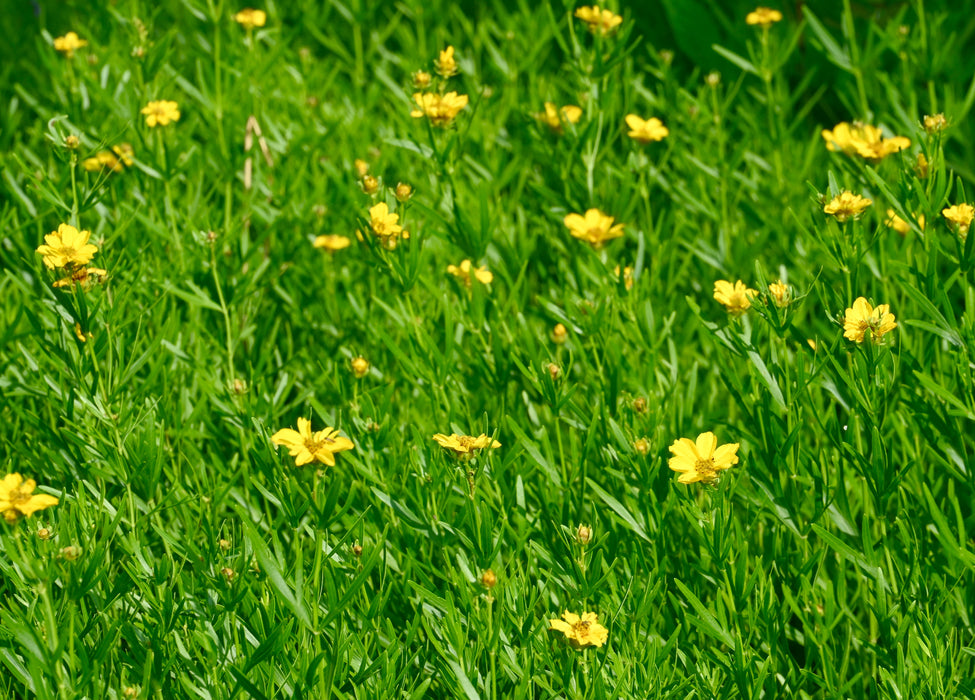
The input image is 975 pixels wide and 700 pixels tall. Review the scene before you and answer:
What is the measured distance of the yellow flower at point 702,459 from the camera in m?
1.72

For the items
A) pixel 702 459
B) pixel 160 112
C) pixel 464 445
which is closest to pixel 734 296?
pixel 702 459

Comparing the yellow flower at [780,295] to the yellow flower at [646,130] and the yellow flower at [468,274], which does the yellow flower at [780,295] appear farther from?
the yellow flower at [646,130]

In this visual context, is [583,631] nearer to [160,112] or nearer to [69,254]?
[69,254]

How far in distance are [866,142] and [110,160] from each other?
192 centimetres

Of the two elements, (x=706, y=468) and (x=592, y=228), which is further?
(x=592, y=228)

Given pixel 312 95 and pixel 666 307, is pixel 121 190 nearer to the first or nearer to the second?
pixel 312 95

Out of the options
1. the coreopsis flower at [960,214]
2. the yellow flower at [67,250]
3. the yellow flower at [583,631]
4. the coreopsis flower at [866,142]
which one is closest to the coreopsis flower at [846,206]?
the coreopsis flower at [960,214]

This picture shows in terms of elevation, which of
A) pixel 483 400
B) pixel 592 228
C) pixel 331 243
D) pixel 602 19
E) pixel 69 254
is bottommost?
pixel 483 400

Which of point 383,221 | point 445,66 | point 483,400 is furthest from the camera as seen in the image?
point 445,66

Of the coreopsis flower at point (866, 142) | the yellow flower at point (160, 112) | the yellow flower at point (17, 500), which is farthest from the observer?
the yellow flower at point (160, 112)

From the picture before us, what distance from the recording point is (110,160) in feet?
9.25

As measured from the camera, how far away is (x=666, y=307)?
2609 mm

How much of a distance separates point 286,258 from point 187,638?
1168 millimetres

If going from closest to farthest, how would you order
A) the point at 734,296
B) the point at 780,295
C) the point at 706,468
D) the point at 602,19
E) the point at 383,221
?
the point at 706,468, the point at 780,295, the point at 734,296, the point at 383,221, the point at 602,19
